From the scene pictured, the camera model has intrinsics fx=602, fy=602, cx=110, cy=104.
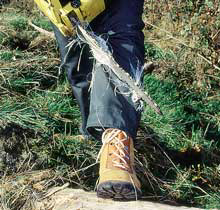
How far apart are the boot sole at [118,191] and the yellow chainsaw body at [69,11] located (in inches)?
31.5

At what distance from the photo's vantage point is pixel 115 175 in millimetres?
2775

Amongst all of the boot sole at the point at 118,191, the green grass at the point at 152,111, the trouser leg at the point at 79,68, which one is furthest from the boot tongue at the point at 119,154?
the trouser leg at the point at 79,68

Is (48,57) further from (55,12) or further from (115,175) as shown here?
(115,175)

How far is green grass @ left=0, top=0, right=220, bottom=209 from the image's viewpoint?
3227 mm

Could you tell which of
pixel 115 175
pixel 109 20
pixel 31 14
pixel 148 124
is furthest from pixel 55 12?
pixel 31 14

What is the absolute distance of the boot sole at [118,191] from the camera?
2719mm

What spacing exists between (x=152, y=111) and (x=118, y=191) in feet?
3.77

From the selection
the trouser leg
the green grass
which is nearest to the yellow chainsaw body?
the trouser leg

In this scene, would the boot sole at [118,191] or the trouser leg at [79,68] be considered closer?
the boot sole at [118,191]

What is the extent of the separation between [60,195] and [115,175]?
32 cm

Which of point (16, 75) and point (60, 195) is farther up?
point (16, 75)

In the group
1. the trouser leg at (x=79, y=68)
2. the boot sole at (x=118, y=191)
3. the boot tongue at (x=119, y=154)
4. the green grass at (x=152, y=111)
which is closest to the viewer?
the boot sole at (x=118, y=191)

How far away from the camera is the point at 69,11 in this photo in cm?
290

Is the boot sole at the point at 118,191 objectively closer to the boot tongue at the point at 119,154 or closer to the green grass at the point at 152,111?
the boot tongue at the point at 119,154
